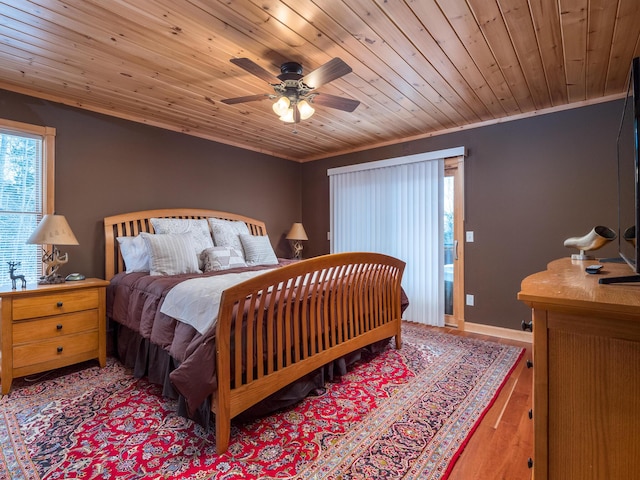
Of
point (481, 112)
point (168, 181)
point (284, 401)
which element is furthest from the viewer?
point (168, 181)

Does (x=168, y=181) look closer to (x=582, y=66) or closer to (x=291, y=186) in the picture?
(x=291, y=186)

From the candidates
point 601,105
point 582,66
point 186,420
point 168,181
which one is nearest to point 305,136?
point 168,181

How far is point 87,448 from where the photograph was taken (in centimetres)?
164

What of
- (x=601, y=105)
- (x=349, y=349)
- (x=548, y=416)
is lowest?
(x=349, y=349)

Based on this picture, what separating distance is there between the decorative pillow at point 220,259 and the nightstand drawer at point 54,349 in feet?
3.50

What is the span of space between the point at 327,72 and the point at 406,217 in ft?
8.25

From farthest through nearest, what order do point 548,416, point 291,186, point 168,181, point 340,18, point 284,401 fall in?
point 291,186, point 168,181, point 284,401, point 340,18, point 548,416

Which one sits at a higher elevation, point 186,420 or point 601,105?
point 601,105

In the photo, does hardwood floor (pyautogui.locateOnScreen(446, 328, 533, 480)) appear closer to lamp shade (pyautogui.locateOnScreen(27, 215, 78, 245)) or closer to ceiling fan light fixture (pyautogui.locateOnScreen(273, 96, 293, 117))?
ceiling fan light fixture (pyautogui.locateOnScreen(273, 96, 293, 117))

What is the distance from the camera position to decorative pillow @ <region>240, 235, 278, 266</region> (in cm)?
358

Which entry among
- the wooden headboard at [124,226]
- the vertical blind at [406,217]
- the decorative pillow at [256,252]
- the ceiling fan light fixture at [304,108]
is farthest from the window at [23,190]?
the vertical blind at [406,217]

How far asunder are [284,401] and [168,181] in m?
Result: 2.84

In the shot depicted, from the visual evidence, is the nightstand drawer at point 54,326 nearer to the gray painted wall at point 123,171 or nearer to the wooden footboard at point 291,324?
the gray painted wall at point 123,171

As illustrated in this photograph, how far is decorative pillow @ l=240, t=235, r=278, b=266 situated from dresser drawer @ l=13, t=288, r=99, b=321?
4.80ft
